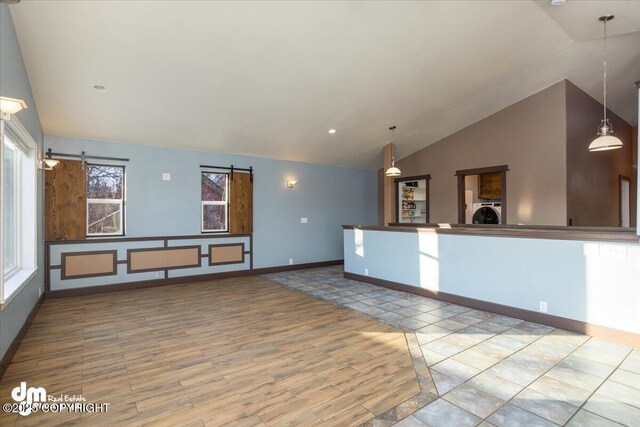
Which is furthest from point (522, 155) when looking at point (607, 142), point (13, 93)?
point (13, 93)

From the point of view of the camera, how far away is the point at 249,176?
7094 mm

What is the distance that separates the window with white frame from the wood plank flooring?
2.41ft

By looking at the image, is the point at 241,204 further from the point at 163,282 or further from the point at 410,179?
the point at 410,179

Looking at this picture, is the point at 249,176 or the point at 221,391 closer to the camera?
the point at 221,391

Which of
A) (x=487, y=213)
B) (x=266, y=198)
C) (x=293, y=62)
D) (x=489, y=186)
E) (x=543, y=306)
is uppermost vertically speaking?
(x=293, y=62)

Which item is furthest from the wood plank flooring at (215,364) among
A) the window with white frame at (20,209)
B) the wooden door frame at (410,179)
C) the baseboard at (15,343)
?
the wooden door frame at (410,179)

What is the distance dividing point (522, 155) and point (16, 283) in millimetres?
7636

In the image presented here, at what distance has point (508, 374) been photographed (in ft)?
8.75

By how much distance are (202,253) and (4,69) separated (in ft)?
14.1

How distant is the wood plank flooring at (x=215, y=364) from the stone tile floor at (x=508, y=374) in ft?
0.65

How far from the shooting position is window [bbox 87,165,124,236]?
562 cm

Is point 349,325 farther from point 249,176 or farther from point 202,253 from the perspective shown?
point 249,176

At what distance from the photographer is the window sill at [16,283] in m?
2.90

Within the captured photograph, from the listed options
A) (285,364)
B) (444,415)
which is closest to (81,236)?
(285,364)
